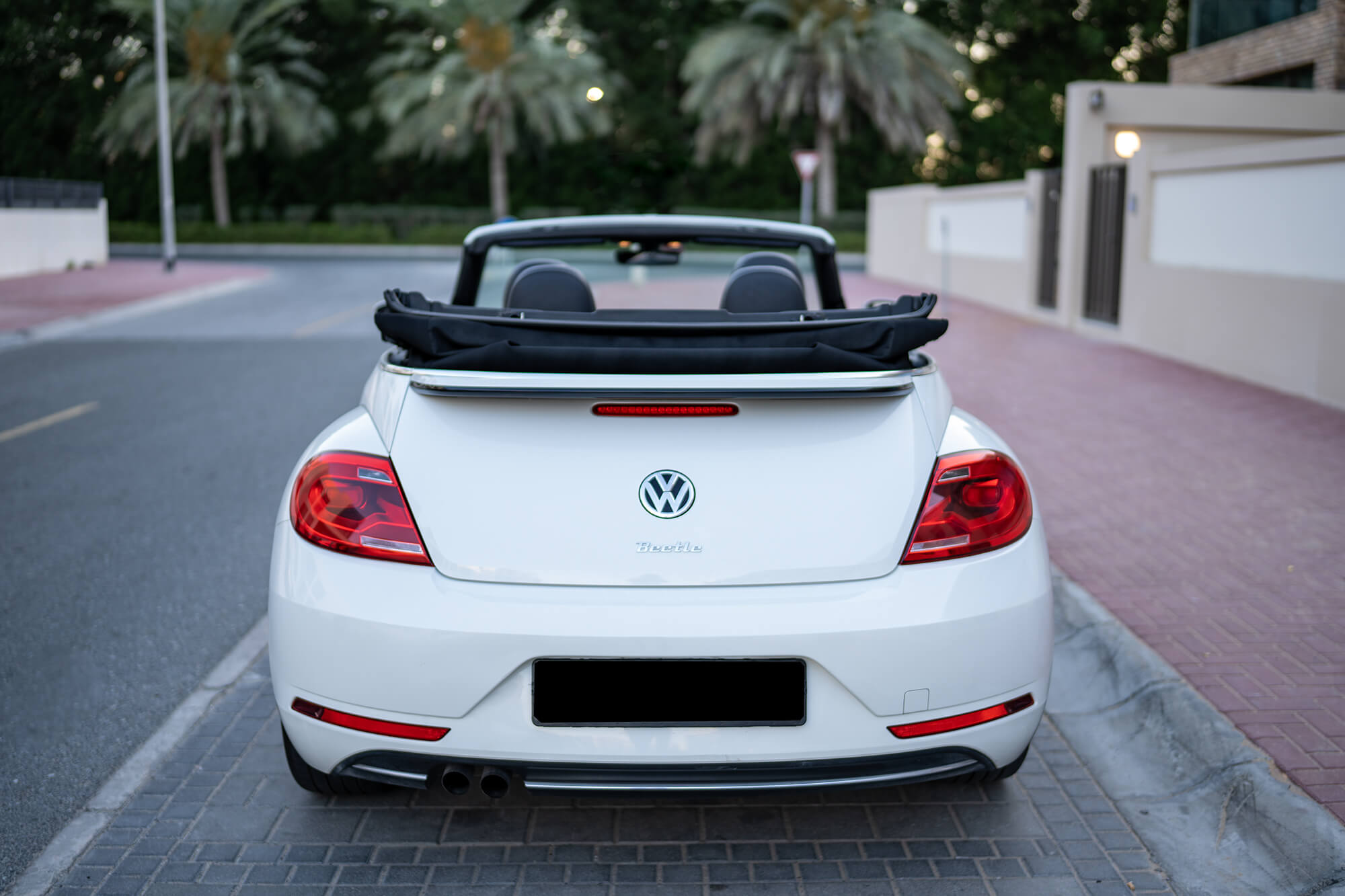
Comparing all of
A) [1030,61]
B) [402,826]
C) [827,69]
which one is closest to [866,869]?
[402,826]

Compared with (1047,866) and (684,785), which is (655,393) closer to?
(684,785)

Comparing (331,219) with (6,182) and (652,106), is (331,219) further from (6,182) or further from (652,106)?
(6,182)

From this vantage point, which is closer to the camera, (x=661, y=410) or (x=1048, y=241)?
(x=661, y=410)

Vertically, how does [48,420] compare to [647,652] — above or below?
below

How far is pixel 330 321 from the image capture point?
18594mm

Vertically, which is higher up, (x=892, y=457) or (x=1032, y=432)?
(x=892, y=457)

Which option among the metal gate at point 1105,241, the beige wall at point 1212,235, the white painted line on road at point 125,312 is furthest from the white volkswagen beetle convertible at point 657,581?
the white painted line on road at point 125,312

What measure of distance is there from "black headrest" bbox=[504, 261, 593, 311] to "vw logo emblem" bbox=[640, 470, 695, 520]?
1285mm

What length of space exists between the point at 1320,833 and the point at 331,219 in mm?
51365

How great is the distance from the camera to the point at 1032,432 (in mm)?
9102

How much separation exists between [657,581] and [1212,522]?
4.39 m

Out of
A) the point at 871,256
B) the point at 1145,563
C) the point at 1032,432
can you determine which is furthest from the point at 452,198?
the point at 1145,563

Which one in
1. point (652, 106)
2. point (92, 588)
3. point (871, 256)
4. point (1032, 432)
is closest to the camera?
point (92, 588)

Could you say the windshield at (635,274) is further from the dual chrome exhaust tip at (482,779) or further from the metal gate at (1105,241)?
Result: the metal gate at (1105,241)
